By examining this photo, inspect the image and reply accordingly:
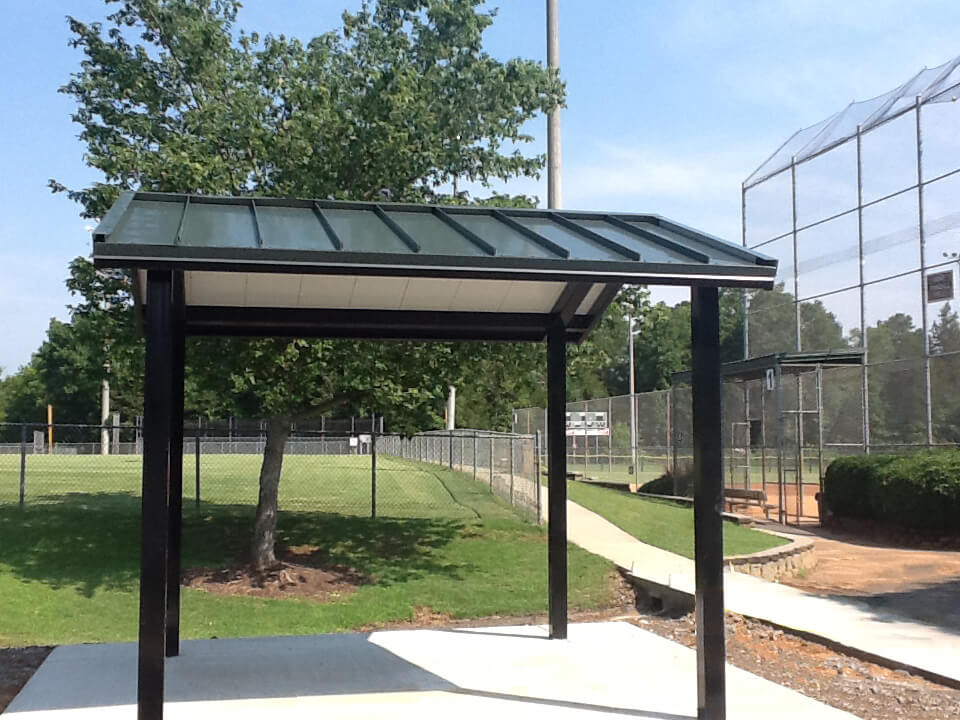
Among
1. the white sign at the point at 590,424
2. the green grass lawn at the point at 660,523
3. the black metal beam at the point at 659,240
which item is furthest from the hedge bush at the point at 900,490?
the white sign at the point at 590,424

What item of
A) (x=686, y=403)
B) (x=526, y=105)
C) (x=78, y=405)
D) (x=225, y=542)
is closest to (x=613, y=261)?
(x=526, y=105)

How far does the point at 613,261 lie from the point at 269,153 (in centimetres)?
899

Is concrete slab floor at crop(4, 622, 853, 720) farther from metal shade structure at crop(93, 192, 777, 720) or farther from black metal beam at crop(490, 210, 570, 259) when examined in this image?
black metal beam at crop(490, 210, 570, 259)

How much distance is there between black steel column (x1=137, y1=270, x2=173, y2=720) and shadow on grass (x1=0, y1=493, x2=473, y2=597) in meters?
8.13

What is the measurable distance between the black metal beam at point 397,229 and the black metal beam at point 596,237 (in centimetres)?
128

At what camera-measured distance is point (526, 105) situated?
15.3 m

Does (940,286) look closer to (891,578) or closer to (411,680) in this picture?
(891,578)

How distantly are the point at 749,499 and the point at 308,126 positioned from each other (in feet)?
49.3

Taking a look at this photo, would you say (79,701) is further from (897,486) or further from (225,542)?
(897,486)

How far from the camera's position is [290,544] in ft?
52.2

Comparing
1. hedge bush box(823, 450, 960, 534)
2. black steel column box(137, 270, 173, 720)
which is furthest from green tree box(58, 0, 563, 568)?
hedge bush box(823, 450, 960, 534)

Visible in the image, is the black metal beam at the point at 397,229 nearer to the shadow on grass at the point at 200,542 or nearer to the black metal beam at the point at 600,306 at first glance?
the black metal beam at the point at 600,306

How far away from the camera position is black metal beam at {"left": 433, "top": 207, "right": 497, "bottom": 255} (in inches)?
233

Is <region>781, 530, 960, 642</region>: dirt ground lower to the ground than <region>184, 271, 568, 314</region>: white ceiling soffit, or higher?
lower
